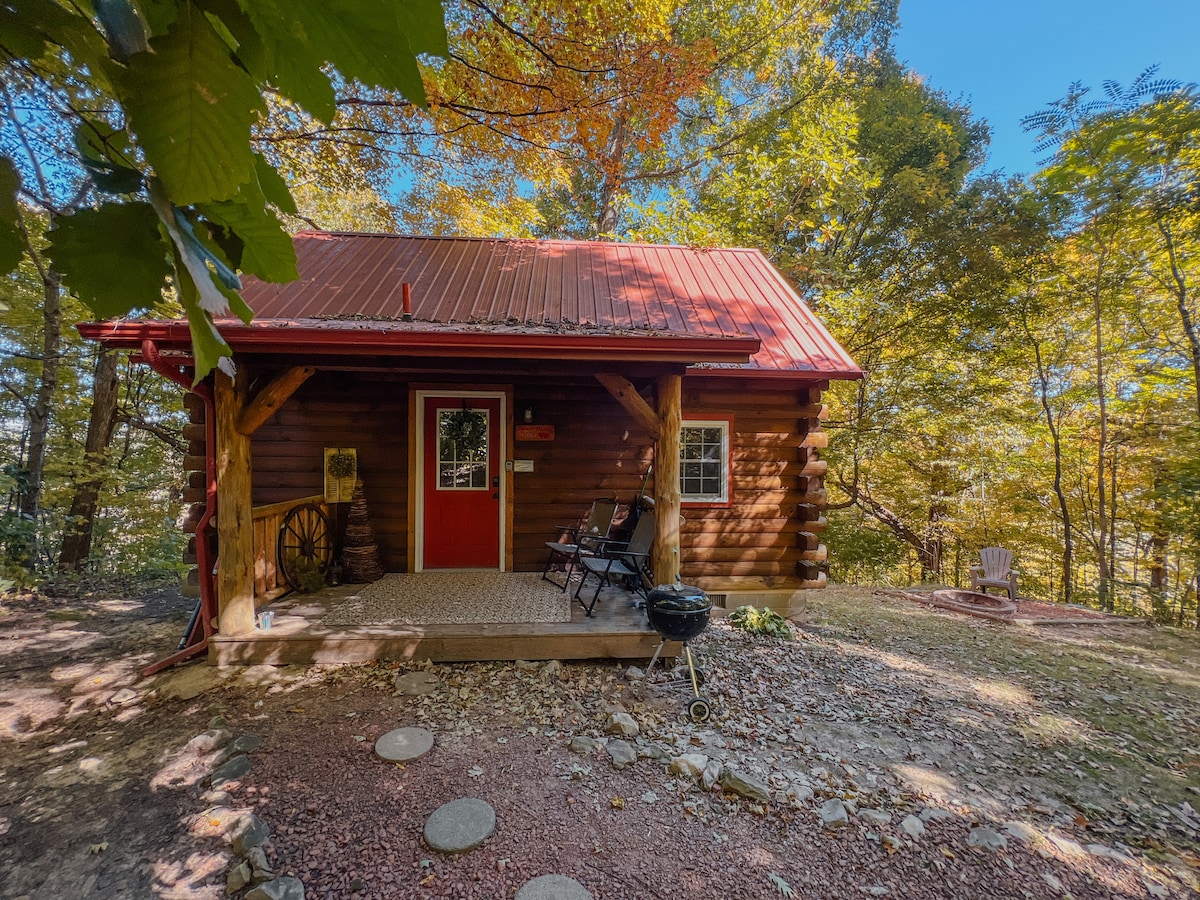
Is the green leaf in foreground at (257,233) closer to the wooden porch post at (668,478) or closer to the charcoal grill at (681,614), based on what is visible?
the charcoal grill at (681,614)

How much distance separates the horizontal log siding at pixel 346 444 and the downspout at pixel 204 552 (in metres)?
1.20

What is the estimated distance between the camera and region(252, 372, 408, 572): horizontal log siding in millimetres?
5016

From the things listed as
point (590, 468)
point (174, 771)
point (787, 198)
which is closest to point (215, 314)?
point (174, 771)

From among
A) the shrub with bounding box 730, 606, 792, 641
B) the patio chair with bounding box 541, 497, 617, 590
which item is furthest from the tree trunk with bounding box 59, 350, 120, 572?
the shrub with bounding box 730, 606, 792, 641

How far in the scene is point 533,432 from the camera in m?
5.23

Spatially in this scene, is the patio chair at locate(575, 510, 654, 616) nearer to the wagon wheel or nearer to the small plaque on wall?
the small plaque on wall

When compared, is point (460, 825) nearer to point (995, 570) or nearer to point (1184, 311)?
point (995, 570)

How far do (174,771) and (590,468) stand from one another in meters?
3.74

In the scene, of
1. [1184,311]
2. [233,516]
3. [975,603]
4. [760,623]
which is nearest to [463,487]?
[233,516]

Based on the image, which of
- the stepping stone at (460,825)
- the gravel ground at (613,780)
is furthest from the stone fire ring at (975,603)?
the stepping stone at (460,825)

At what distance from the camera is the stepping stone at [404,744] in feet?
8.63

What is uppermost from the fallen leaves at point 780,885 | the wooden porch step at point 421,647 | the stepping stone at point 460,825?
the wooden porch step at point 421,647

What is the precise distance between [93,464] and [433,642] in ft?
21.9

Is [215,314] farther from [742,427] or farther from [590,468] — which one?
[742,427]
